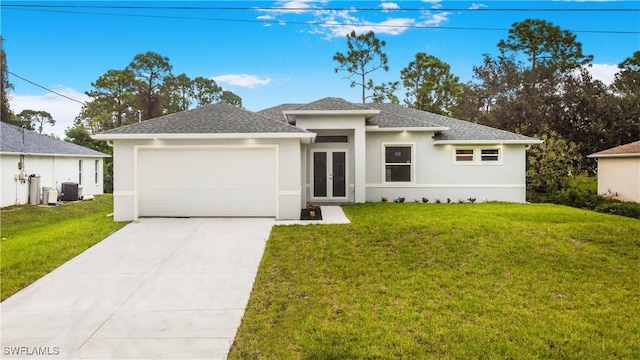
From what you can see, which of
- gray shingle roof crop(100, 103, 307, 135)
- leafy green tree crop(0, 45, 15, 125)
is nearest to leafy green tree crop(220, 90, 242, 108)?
leafy green tree crop(0, 45, 15, 125)

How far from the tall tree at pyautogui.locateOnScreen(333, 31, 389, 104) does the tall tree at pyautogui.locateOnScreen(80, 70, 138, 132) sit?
21.3 m

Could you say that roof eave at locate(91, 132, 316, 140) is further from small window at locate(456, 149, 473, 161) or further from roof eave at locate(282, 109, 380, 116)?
small window at locate(456, 149, 473, 161)

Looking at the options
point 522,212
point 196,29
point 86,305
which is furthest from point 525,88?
point 86,305

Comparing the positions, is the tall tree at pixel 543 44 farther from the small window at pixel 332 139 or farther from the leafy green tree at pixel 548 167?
the small window at pixel 332 139

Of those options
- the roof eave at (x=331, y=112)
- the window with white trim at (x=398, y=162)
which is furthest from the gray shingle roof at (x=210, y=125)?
the window with white trim at (x=398, y=162)

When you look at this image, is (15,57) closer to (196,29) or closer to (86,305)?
(196,29)

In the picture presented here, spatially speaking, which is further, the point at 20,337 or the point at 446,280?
the point at 446,280

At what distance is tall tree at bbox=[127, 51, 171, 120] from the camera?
37.3 m

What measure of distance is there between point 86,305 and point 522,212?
11826 mm

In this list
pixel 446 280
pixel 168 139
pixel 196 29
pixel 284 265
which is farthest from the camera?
pixel 196 29

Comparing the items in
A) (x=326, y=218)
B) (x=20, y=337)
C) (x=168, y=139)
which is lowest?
(x=20, y=337)

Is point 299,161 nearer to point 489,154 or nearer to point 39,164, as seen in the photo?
point 489,154

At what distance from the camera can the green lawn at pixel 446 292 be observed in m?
3.90

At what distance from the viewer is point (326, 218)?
10766 millimetres
